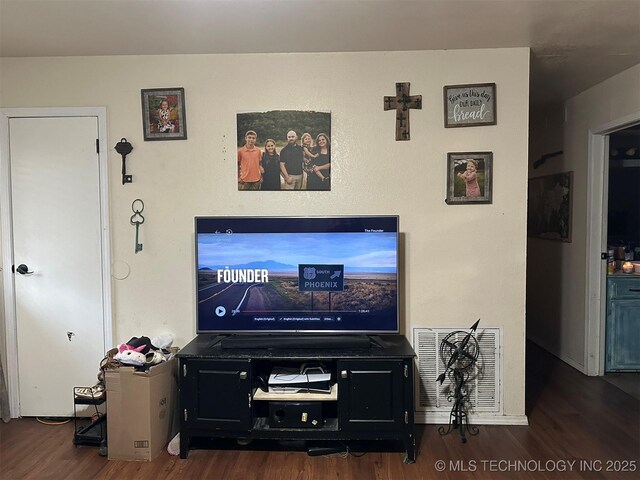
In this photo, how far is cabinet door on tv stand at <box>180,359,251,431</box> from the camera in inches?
92.5

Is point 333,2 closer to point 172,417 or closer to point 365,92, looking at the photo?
point 365,92

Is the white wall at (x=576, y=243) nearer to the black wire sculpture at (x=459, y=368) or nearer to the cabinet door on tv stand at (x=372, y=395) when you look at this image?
the black wire sculpture at (x=459, y=368)

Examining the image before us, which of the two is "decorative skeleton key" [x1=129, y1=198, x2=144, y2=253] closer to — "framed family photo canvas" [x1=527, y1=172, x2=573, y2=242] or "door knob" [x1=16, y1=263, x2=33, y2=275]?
"door knob" [x1=16, y1=263, x2=33, y2=275]

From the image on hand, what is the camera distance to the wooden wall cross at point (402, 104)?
2.69 metres

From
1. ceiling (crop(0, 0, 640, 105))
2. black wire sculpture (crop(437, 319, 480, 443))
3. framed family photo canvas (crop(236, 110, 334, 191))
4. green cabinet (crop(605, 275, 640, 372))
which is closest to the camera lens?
ceiling (crop(0, 0, 640, 105))

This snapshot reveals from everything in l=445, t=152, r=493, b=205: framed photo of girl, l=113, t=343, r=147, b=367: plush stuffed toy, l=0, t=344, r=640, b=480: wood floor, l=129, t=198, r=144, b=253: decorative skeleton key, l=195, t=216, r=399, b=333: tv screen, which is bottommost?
l=0, t=344, r=640, b=480: wood floor

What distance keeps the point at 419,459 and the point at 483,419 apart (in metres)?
0.63

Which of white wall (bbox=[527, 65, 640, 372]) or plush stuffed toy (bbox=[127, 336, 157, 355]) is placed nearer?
plush stuffed toy (bbox=[127, 336, 157, 355])

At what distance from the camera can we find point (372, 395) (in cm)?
233

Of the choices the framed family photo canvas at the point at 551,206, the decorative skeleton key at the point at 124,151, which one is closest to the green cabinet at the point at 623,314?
the framed family photo canvas at the point at 551,206

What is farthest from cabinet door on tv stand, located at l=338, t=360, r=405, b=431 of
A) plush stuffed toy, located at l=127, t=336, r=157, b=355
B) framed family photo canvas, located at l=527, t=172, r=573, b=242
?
framed family photo canvas, located at l=527, t=172, r=573, b=242

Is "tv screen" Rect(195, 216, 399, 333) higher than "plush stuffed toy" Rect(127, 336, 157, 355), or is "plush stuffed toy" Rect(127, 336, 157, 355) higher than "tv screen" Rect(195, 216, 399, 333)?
"tv screen" Rect(195, 216, 399, 333)

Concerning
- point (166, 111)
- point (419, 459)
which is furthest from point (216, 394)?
point (166, 111)

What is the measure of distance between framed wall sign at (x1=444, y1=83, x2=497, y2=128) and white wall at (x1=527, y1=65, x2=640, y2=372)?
115 centimetres
